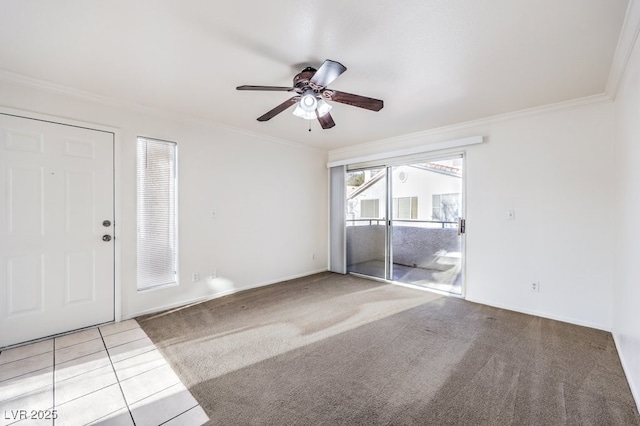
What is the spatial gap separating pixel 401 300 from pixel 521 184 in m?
1.99

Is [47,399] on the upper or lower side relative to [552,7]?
lower

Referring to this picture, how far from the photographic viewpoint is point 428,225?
13.5ft

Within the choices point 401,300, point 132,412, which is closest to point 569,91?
point 401,300

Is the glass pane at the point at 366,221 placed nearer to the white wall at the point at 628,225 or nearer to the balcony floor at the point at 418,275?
the balcony floor at the point at 418,275

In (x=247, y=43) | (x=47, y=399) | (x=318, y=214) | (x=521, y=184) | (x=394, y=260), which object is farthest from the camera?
(x=318, y=214)

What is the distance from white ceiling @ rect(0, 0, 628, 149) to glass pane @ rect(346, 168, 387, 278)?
187cm

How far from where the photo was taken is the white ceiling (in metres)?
1.62

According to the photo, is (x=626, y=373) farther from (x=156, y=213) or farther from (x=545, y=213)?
(x=156, y=213)

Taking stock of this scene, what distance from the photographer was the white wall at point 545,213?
279 cm

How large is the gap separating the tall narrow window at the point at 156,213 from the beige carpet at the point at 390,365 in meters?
0.50

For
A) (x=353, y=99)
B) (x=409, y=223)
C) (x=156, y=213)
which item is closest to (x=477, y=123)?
(x=409, y=223)

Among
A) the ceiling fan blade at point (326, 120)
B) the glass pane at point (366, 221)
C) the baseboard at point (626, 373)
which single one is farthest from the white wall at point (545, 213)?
the ceiling fan blade at point (326, 120)

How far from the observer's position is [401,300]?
143 inches

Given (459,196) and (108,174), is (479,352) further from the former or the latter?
(108,174)
